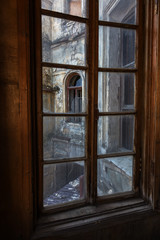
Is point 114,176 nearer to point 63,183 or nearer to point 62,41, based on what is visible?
point 63,183

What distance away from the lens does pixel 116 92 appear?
168 cm

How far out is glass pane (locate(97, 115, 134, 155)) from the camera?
1229 mm

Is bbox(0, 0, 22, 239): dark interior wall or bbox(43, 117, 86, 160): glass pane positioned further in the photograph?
bbox(43, 117, 86, 160): glass pane

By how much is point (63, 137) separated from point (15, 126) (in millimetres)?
452

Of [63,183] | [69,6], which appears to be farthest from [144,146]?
[69,6]

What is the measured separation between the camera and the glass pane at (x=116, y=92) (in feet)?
4.14

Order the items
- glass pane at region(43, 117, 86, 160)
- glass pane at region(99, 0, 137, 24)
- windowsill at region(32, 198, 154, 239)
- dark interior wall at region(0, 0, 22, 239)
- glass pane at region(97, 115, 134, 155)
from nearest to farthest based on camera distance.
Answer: dark interior wall at region(0, 0, 22, 239)
windowsill at region(32, 198, 154, 239)
glass pane at region(43, 117, 86, 160)
glass pane at region(97, 115, 134, 155)
glass pane at region(99, 0, 137, 24)

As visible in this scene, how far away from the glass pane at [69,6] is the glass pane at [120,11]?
1.36 feet

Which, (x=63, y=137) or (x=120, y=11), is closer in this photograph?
(x=63, y=137)

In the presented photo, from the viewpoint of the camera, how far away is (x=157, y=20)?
0.99 m

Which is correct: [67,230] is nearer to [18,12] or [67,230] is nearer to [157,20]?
[18,12]

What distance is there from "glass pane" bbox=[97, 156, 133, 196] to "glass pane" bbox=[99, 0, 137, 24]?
1383mm

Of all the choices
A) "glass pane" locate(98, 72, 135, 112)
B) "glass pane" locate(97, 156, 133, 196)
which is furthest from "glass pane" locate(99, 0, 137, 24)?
"glass pane" locate(97, 156, 133, 196)

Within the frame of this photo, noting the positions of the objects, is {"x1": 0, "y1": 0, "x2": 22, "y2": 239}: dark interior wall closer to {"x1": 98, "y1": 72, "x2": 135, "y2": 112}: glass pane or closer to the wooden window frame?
the wooden window frame
